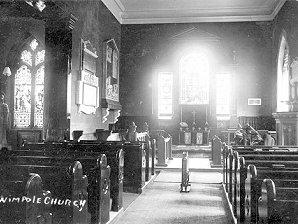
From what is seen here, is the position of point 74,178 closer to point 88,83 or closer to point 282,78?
point 88,83

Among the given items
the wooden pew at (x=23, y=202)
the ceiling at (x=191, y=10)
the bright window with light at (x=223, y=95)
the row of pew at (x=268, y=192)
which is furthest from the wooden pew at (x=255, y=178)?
the bright window with light at (x=223, y=95)

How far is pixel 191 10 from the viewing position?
12.7m

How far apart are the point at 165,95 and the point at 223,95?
2006 mm

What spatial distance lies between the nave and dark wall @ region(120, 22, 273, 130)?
570 cm

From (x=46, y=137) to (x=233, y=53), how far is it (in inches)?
297

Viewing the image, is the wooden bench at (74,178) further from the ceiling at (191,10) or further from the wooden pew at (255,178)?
the ceiling at (191,10)

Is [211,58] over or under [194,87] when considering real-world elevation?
over

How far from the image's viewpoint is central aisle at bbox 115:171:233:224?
434 cm

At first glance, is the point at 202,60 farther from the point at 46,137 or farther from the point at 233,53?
the point at 46,137

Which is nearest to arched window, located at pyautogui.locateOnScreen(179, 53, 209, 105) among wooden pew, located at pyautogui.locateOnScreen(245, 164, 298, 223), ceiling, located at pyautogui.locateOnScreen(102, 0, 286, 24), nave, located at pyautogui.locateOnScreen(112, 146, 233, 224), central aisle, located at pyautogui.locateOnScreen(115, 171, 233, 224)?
ceiling, located at pyautogui.locateOnScreen(102, 0, 286, 24)

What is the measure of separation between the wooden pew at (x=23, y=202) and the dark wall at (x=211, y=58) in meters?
11.0

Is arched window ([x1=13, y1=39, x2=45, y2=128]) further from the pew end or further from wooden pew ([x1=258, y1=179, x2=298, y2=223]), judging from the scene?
wooden pew ([x1=258, y1=179, x2=298, y2=223])

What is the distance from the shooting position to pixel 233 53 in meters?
12.8

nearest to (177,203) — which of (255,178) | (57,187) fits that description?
(255,178)
